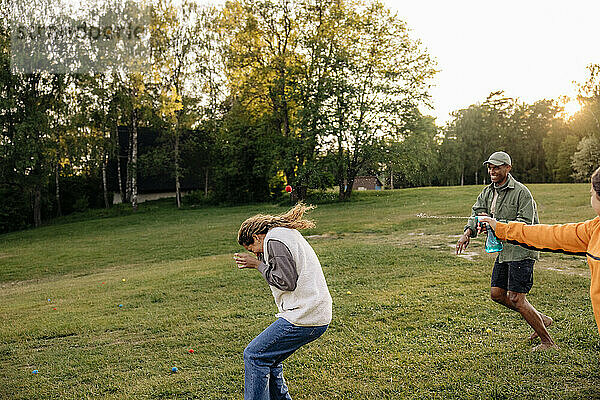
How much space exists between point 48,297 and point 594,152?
48834 millimetres

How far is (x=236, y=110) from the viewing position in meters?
38.2

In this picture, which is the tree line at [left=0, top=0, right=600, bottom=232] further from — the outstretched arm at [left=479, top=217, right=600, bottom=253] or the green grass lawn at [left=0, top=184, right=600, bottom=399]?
the outstretched arm at [left=479, top=217, right=600, bottom=253]

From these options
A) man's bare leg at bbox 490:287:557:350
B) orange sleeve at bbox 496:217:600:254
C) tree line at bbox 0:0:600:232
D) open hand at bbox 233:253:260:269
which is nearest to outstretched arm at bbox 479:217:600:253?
orange sleeve at bbox 496:217:600:254

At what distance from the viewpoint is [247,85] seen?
114 feet

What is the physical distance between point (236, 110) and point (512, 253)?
34088mm

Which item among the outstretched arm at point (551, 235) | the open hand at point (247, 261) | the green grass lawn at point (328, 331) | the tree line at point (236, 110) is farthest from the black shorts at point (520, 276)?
the tree line at point (236, 110)

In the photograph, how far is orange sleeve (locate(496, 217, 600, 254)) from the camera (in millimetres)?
3539

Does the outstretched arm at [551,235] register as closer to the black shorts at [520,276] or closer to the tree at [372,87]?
the black shorts at [520,276]

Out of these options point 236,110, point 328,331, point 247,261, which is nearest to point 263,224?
point 247,261

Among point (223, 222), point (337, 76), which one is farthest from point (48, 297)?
point (337, 76)

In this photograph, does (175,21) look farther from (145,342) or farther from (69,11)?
(145,342)

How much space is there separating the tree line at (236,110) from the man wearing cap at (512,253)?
83.0 ft

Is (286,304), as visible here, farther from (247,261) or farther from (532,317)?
(532,317)

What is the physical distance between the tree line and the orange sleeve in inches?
1070
